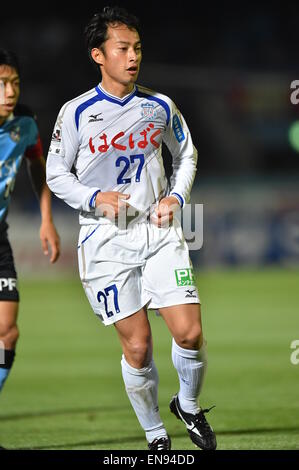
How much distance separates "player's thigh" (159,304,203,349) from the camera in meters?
5.57

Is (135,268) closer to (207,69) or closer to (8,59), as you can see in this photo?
(8,59)

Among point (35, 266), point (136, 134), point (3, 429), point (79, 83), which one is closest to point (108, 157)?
point (136, 134)

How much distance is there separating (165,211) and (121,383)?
4469 millimetres

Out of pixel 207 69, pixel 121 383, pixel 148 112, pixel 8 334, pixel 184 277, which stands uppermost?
pixel 148 112

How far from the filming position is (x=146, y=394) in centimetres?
583

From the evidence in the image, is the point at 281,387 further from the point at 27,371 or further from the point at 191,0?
the point at 191,0

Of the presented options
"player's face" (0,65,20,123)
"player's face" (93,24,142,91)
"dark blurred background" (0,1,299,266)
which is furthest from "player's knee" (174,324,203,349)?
"dark blurred background" (0,1,299,266)

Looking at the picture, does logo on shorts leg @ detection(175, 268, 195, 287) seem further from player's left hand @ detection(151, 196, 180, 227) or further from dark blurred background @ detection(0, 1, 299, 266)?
dark blurred background @ detection(0, 1, 299, 266)

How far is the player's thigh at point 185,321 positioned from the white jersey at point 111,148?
62 cm

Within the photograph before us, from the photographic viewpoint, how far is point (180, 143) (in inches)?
231

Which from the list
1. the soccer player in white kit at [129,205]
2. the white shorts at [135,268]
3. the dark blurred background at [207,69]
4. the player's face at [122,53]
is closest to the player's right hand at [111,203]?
the soccer player in white kit at [129,205]

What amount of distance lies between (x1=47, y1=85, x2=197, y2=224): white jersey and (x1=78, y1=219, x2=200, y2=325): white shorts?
149 millimetres

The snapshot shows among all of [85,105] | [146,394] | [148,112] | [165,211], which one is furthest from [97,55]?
[146,394]

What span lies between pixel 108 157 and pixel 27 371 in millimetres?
5336
